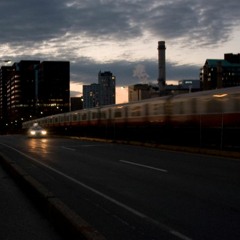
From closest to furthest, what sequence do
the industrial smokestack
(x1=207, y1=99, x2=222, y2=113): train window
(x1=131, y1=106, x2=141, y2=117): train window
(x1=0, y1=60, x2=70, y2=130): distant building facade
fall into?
(x1=207, y1=99, x2=222, y2=113): train window < (x1=131, y1=106, x2=141, y2=117): train window < the industrial smokestack < (x1=0, y1=60, x2=70, y2=130): distant building facade

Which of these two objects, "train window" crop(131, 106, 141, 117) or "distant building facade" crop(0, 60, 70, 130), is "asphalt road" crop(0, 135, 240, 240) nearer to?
"train window" crop(131, 106, 141, 117)

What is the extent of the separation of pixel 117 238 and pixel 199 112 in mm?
19523

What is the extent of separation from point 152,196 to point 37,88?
153391 mm

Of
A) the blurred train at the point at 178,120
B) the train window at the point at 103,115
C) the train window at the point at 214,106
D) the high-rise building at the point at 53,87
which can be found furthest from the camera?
the high-rise building at the point at 53,87

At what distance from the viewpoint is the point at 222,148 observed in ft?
73.7

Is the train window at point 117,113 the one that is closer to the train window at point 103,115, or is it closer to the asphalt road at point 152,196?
the train window at point 103,115

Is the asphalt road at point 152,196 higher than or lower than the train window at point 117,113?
lower

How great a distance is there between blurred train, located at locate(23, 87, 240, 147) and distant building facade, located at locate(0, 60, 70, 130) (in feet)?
376

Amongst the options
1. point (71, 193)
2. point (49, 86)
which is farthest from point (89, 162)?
point (49, 86)

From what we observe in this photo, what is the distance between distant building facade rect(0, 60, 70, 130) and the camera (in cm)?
15812

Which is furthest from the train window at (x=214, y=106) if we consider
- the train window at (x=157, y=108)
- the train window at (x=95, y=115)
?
the train window at (x=95, y=115)

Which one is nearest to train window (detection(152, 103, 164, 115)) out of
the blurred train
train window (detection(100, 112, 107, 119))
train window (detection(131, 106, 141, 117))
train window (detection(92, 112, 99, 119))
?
the blurred train

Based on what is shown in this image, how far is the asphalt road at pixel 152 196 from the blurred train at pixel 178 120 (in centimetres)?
513

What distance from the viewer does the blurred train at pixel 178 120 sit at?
74.3 feet
